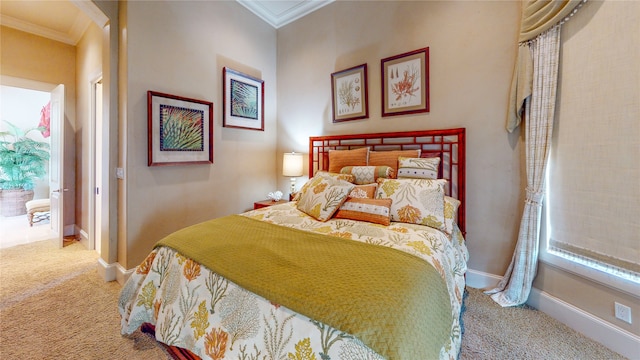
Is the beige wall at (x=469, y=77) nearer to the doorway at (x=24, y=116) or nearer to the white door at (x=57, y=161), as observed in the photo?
the white door at (x=57, y=161)

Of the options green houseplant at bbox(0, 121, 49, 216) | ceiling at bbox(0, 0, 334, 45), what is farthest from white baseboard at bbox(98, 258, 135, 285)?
green houseplant at bbox(0, 121, 49, 216)

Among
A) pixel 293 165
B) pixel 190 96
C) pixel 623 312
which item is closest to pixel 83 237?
pixel 190 96

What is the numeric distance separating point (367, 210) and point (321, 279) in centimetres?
104

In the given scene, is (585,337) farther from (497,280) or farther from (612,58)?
(612,58)

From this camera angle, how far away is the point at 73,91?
12.4 feet

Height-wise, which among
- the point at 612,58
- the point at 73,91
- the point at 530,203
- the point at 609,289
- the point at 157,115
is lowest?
the point at 609,289

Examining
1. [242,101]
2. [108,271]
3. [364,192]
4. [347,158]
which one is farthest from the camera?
[242,101]

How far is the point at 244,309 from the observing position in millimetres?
1105

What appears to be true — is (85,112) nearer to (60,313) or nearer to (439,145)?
(60,313)

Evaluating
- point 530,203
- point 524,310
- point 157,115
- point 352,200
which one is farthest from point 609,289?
point 157,115

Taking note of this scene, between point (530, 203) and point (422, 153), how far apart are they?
3.29 feet

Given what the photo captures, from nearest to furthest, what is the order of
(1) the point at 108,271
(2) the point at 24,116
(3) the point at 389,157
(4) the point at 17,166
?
(1) the point at 108,271 → (3) the point at 389,157 → (4) the point at 17,166 → (2) the point at 24,116

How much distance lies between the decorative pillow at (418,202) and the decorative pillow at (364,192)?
109 mm

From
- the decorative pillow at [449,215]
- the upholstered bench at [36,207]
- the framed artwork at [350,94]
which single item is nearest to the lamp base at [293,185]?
the framed artwork at [350,94]
